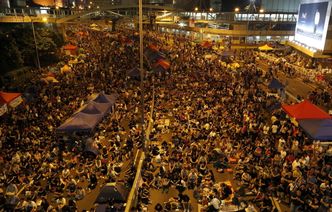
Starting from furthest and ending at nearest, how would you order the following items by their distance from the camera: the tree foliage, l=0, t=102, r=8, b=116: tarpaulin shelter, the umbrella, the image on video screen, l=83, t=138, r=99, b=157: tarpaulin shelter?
1. the image on video screen
2. the tree foliage
3. l=0, t=102, r=8, b=116: tarpaulin shelter
4. l=83, t=138, r=99, b=157: tarpaulin shelter
5. the umbrella

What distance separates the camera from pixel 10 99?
884 inches

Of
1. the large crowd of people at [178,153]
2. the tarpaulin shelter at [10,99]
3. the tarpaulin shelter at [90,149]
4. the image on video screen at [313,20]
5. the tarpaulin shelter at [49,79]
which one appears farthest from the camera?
the image on video screen at [313,20]

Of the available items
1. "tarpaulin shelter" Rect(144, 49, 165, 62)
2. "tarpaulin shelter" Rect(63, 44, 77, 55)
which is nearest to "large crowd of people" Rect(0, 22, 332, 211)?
"tarpaulin shelter" Rect(144, 49, 165, 62)

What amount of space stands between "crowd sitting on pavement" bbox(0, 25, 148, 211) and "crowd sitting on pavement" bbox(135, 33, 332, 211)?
7.38 feet

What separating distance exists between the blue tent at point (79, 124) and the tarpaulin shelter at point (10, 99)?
5918 mm

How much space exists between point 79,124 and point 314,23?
1585 inches

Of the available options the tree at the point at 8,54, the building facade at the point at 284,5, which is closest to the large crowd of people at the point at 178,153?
the tree at the point at 8,54

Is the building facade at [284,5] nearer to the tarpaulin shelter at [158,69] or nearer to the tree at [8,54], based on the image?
the tarpaulin shelter at [158,69]

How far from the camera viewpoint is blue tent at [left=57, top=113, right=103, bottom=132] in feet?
62.2

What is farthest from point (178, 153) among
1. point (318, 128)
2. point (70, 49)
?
point (70, 49)

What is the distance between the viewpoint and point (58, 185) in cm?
1506

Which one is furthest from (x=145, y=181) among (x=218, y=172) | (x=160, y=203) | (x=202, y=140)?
(x=202, y=140)

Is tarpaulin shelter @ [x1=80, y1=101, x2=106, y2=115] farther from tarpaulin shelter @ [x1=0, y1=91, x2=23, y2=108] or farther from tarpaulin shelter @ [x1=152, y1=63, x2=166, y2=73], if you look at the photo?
tarpaulin shelter @ [x1=152, y1=63, x2=166, y2=73]

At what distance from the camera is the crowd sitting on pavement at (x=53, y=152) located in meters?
14.5
